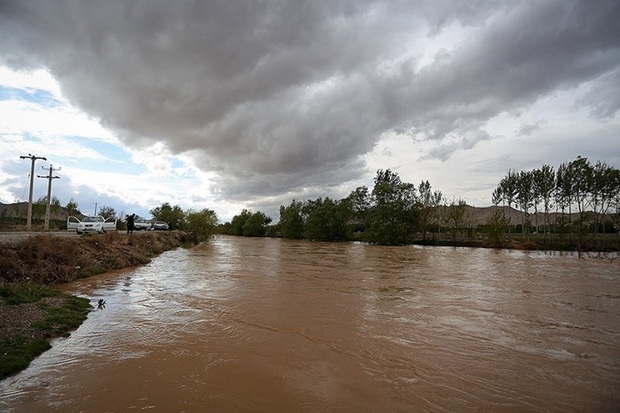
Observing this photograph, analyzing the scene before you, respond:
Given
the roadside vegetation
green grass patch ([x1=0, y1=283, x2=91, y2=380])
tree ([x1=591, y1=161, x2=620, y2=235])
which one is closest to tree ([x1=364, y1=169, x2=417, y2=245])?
the roadside vegetation

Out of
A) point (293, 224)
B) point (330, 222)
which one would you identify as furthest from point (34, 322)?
point (293, 224)

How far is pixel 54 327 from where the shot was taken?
23.0 feet

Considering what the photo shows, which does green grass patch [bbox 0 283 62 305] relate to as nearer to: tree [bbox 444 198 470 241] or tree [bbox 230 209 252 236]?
tree [bbox 444 198 470 241]

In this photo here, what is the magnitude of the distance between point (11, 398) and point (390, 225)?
47585 mm

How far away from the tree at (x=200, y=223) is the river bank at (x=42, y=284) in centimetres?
2119

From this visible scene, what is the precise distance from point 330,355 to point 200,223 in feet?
126

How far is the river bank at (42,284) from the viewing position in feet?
19.4

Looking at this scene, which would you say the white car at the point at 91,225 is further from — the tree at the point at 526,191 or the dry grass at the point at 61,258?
the tree at the point at 526,191

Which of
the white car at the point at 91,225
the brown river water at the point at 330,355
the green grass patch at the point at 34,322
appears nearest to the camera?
the brown river water at the point at 330,355

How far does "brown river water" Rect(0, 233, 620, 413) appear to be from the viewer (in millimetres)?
4477

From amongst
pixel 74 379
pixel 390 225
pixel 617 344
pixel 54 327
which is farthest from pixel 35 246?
pixel 390 225

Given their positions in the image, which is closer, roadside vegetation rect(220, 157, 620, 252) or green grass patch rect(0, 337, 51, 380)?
green grass patch rect(0, 337, 51, 380)

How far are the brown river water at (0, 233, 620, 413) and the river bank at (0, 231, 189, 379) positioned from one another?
387mm

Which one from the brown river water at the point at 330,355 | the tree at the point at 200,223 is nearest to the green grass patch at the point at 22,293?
the brown river water at the point at 330,355
